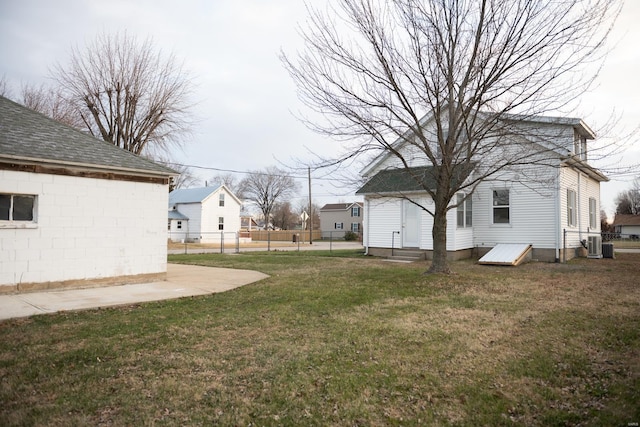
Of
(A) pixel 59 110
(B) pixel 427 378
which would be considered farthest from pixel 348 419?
(A) pixel 59 110

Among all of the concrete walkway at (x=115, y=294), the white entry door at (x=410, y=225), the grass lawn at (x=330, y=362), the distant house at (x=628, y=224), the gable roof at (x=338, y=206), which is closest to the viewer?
the grass lawn at (x=330, y=362)

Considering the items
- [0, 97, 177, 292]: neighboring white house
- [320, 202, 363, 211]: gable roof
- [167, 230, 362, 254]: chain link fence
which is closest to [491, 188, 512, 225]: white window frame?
[0, 97, 177, 292]: neighboring white house

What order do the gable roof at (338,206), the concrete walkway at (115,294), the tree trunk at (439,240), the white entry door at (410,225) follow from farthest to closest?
the gable roof at (338,206) → the white entry door at (410,225) → the tree trunk at (439,240) → the concrete walkway at (115,294)

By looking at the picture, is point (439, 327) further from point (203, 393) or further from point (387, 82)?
point (387, 82)

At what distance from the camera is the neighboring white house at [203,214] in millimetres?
40125

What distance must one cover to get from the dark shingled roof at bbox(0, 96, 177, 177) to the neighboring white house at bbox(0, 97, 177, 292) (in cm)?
2

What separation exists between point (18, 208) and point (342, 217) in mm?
57091

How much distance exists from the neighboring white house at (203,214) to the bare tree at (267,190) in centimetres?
2336

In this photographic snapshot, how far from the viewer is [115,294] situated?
8.82 metres

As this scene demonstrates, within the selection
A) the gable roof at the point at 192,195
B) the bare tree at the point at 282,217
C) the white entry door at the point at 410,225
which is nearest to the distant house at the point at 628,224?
the bare tree at the point at 282,217

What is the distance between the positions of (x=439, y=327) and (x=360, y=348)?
5.42 feet

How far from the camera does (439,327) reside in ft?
20.2

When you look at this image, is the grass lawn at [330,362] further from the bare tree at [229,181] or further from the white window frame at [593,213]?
the bare tree at [229,181]

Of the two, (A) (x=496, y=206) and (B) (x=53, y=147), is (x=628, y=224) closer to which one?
(A) (x=496, y=206)
